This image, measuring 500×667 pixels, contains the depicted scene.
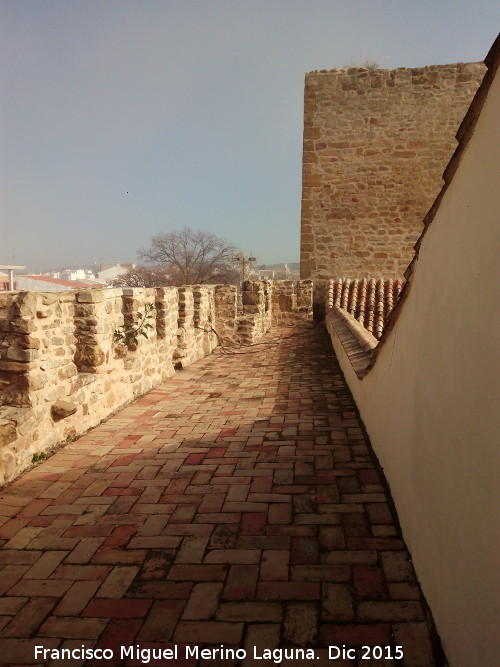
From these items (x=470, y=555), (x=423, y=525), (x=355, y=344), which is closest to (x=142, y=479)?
(x=423, y=525)

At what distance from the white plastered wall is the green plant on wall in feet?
12.2

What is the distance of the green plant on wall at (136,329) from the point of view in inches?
209

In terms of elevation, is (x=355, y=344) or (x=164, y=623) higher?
(x=355, y=344)

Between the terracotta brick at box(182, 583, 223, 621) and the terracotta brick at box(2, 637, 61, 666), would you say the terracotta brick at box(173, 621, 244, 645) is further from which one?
the terracotta brick at box(2, 637, 61, 666)

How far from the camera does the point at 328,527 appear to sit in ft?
8.56

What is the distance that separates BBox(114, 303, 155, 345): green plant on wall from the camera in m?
5.32

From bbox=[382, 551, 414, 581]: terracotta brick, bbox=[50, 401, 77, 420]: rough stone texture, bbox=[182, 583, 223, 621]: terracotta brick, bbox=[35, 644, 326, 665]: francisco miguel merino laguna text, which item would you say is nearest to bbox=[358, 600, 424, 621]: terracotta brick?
bbox=[382, 551, 414, 581]: terracotta brick

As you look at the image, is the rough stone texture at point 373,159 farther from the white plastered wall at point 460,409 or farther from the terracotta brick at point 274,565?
the terracotta brick at point 274,565

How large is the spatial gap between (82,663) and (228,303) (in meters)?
8.20

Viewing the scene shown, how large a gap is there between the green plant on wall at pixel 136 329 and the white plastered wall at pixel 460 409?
3.73 meters

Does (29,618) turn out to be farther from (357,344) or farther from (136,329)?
(357,344)

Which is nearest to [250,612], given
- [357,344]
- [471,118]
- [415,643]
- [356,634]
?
[356,634]

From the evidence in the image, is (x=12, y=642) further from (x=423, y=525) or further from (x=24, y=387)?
(x=24, y=387)

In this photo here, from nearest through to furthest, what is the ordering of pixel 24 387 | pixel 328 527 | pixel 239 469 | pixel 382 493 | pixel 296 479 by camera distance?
pixel 328 527, pixel 382 493, pixel 296 479, pixel 239 469, pixel 24 387
